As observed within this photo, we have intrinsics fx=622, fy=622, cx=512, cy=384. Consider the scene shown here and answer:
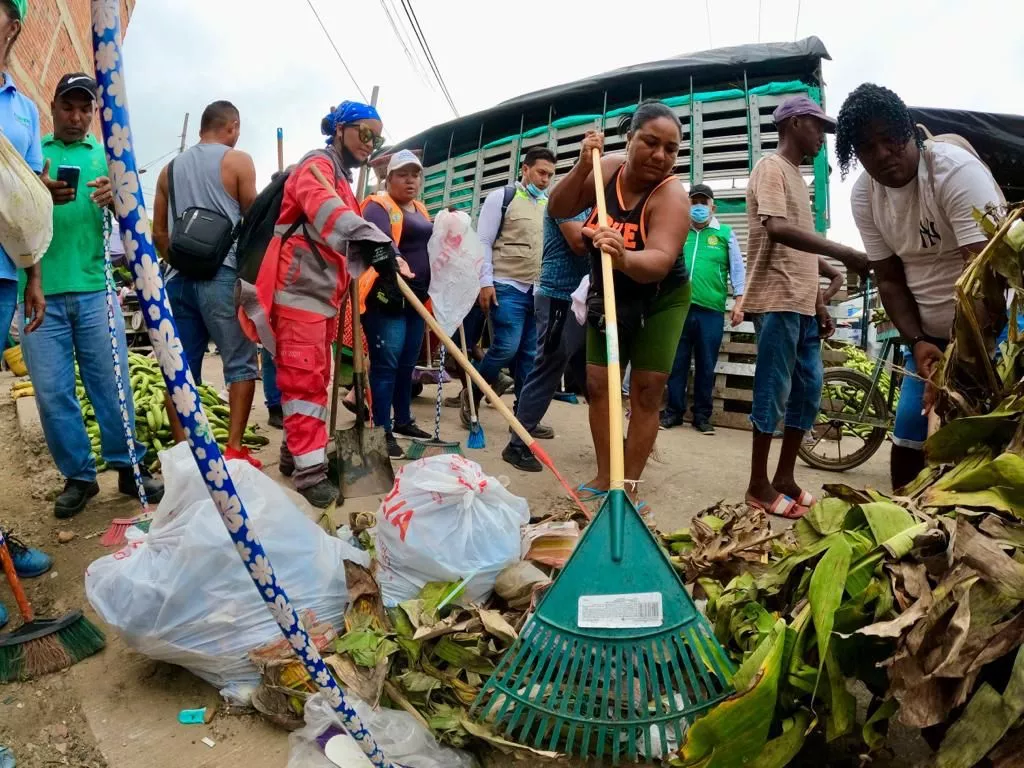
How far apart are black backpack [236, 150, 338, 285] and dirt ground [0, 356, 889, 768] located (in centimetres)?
112

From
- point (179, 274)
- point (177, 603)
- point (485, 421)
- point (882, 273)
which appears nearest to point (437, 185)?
point (485, 421)

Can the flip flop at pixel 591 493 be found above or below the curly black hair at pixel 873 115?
below

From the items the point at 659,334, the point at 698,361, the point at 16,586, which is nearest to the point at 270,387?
the point at 16,586

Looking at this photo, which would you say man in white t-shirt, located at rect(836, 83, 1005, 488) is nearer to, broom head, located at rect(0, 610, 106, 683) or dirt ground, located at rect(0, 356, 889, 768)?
dirt ground, located at rect(0, 356, 889, 768)

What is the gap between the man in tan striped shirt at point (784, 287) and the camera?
9.62ft

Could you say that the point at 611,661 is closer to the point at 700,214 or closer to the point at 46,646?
the point at 46,646

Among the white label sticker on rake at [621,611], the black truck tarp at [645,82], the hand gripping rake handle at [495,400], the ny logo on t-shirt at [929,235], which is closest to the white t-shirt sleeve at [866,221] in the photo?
the ny logo on t-shirt at [929,235]

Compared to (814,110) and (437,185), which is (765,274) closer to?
(814,110)

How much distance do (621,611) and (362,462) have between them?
6.05 ft

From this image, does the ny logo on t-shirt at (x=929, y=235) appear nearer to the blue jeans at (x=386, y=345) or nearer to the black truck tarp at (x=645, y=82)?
the blue jeans at (x=386, y=345)

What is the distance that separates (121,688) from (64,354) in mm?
1572

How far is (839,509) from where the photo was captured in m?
1.48

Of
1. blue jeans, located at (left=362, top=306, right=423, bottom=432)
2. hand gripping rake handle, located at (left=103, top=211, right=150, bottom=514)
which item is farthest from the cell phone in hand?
blue jeans, located at (left=362, top=306, right=423, bottom=432)

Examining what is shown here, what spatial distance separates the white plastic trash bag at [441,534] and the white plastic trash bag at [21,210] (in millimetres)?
1414
